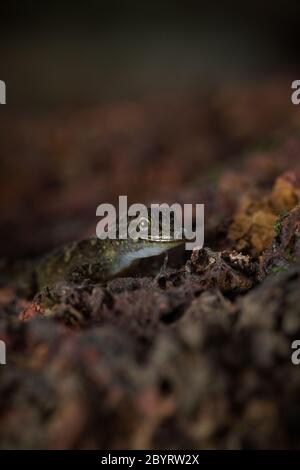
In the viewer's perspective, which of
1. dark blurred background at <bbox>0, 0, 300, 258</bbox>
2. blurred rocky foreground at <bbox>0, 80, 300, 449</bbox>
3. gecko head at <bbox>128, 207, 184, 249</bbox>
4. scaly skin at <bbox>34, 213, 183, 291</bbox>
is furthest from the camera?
dark blurred background at <bbox>0, 0, 300, 258</bbox>

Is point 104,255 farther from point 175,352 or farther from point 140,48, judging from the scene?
point 140,48

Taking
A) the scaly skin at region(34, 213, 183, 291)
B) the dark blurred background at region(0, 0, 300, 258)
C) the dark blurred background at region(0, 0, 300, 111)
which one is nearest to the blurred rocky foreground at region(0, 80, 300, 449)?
the scaly skin at region(34, 213, 183, 291)

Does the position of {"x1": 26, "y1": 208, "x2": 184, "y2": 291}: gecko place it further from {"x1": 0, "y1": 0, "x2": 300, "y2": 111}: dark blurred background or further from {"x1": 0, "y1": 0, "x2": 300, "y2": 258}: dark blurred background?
{"x1": 0, "y1": 0, "x2": 300, "y2": 111}: dark blurred background

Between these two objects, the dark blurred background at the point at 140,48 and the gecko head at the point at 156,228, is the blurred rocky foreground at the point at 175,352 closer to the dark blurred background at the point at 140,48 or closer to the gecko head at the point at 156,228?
the gecko head at the point at 156,228

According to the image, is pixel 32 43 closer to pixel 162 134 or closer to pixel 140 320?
pixel 162 134

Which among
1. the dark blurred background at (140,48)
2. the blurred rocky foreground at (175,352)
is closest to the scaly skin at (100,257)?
the blurred rocky foreground at (175,352)
